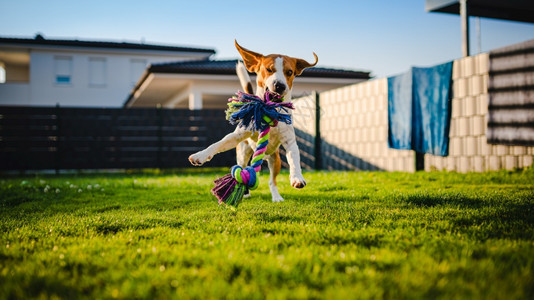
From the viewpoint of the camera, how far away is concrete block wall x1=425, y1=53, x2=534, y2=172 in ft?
21.8

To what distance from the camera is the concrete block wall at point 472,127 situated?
21.8 feet

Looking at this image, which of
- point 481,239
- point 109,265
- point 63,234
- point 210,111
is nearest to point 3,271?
point 109,265

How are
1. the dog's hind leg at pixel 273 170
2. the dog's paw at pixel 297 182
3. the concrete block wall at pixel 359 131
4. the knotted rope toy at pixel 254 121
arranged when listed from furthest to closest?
the concrete block wall at pixel 359 131 < the dog's hind leg at pixel 273 170 < the knotted rope toy at pixel 254 121 < the dog's paw at pixel 297 182

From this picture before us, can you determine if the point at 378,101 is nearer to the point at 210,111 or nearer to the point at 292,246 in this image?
the point at 210,111

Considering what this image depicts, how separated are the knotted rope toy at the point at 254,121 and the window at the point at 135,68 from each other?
22022mm

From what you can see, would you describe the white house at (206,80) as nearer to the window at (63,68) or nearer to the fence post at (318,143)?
the fence post at (318,143)

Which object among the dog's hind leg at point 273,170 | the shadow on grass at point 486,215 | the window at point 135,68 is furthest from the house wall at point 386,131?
the window at point 135,68

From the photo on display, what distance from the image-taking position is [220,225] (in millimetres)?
3287

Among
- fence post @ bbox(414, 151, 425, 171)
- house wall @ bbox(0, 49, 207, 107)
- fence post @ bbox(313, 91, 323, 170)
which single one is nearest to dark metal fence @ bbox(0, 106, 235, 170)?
fence post @ bbox(313, 91, 323, 170)

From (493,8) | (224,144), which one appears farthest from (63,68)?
(224,144)

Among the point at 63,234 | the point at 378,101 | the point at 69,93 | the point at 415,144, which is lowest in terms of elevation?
the point at 63,234

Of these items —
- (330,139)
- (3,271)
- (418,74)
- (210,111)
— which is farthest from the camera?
(210,111)

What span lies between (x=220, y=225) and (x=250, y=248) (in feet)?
2.83

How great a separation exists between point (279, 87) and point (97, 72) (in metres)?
23.0
